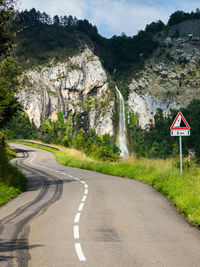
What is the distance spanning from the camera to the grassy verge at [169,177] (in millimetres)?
10112

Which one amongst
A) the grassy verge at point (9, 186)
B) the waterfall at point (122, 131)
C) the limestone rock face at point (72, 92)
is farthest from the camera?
the limestone rock face at point (72, 92)

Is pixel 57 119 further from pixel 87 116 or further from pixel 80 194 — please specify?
pixel 80 194

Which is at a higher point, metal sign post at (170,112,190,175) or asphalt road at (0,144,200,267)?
metal sign post at (170,112,190,175)

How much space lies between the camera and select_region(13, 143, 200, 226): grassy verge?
10.1 meters

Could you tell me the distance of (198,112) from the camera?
167750 millimetres

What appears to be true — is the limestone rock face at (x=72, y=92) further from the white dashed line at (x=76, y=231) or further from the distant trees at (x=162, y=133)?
the white dashed line at (x=76, y=231)

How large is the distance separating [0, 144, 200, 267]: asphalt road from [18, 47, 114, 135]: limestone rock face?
5480 inches

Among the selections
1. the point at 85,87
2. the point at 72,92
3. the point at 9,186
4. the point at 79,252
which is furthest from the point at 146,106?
the point at 79,252

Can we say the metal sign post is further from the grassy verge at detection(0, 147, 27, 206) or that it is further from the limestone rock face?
the limestone rock face

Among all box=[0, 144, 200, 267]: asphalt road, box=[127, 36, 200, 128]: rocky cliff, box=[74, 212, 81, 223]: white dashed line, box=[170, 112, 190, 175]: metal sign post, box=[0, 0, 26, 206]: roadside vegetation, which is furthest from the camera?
box=[127, 36, 200, 128]: rocky cliff

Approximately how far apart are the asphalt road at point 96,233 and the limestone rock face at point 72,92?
139 metres

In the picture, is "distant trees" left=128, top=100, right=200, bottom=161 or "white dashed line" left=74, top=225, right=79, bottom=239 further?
"distant trees" left=128, top=100, right=200, bottom=161

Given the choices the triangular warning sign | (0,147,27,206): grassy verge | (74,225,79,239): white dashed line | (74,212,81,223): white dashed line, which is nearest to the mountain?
(0,147,27,206): grassy verge

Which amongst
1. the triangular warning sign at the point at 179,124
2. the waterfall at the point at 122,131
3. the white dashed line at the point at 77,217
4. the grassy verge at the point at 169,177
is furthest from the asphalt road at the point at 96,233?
the waterfall at the point at 122,131
